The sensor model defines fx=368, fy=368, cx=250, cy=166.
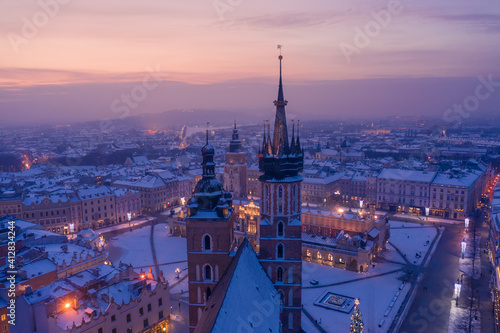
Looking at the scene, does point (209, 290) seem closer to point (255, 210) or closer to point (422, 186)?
point (255, 210)

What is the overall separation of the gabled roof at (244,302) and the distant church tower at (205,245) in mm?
3490

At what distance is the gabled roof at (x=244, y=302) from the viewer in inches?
987

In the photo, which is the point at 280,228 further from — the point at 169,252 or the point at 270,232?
the point at 169,252

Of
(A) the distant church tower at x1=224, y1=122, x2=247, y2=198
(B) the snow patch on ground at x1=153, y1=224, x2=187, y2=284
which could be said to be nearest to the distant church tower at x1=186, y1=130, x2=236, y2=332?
(B) the snow patch on ground at x1=153, y1=224, x2=187, y2=284

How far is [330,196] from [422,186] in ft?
98.4

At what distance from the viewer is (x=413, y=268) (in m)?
70.3

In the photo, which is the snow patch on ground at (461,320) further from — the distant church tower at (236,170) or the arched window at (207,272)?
the distant church tower at (236,170)

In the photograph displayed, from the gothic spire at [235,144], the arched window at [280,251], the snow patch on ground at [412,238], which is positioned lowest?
the snow patch on ground at [412,238]

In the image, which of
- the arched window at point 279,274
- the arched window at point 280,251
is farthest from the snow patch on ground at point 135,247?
the arched window at point 280,251

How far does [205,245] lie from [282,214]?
8621mm

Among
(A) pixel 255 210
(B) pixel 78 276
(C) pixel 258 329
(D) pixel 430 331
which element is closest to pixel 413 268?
(D) pixel 430 331

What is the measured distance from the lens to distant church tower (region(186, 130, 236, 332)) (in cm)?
3766

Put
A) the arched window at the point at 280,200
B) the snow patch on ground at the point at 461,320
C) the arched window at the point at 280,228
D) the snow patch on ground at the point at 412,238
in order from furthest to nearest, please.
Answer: the snow patch on ground at the point at 412,238
the snow patch on ground at the point at 461,320
the arched window at the point at 280,228
the arched window at the point at 280,200

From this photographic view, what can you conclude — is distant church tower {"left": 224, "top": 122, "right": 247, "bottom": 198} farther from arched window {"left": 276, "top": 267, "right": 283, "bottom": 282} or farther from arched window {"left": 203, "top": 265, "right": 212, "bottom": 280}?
arched window {"left": 276, "top": 267, "right": 283, "bottom": 282}
